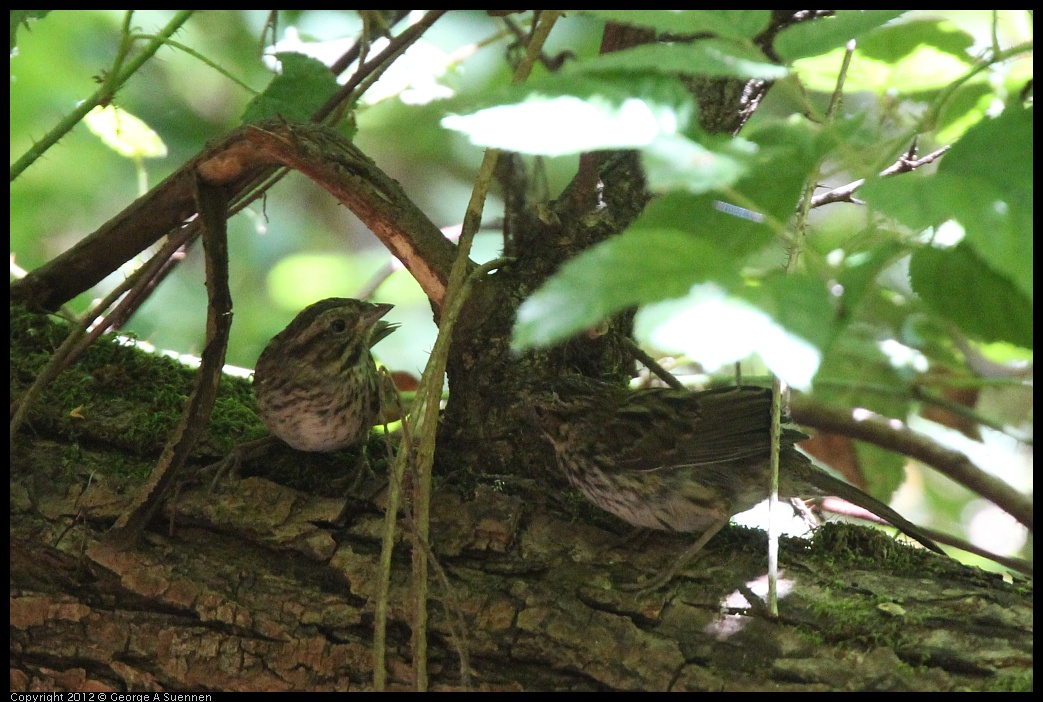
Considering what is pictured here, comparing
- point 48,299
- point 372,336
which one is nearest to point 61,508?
point 48,299

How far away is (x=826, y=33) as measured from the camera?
4.76 ft

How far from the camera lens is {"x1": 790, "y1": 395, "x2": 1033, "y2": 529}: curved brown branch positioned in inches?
132

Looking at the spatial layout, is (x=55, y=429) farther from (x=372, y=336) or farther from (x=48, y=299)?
(x=372, y=336)

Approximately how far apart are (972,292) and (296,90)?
2343 millimetres

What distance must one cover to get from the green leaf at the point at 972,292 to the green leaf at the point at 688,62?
42 centimetres

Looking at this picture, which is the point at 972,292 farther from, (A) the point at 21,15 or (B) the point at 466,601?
(A) the point at 21,15

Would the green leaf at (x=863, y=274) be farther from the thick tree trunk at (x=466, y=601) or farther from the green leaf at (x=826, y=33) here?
the thick tree trunk at (x=466, y=601)

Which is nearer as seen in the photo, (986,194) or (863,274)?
(986,194)

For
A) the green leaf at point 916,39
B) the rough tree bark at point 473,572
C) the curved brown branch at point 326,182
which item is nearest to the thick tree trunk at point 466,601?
the rough tree bark at point 473,572

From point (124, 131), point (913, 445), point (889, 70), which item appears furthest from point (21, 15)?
point (913, 445)

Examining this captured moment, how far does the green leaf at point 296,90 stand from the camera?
3.06 m

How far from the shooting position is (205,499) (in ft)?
8.67

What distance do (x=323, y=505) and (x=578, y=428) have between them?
2.61 ft

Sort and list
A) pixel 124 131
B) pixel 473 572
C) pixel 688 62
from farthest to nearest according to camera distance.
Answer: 1. pixel 124 131
2. pixel 473 572
3. pixel 688 62
